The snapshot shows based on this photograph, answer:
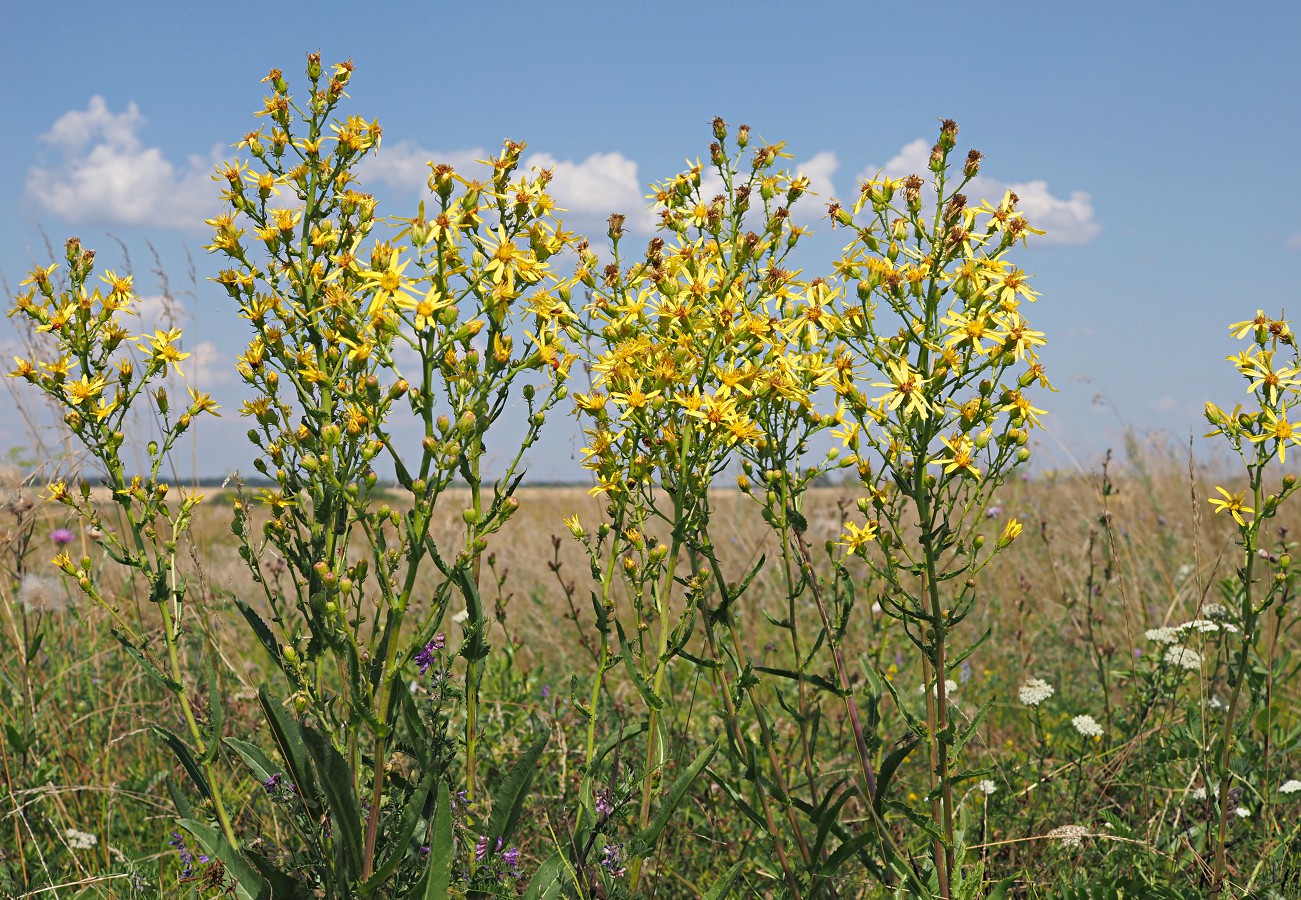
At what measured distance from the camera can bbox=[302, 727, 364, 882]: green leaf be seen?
76.5 inches

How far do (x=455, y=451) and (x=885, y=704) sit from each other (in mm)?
3320

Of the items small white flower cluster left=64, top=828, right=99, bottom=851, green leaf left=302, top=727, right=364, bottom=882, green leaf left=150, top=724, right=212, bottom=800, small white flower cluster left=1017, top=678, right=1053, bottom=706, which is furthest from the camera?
small white flower cluster left=1017, top=678, right=1053, bottom=706

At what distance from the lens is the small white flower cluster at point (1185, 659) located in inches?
149

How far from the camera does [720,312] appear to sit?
95.2 inches

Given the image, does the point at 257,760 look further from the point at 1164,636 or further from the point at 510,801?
the point at 1164,636

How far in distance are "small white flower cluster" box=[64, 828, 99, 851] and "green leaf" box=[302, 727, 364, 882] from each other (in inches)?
60.8

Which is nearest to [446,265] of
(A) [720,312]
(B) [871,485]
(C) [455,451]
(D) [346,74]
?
(C) [455,451]

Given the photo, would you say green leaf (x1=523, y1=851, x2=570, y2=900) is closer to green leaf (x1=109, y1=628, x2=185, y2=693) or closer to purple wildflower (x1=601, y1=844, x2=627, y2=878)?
purple wildflower (x1=601, y1=844, x2=627, y2=878)

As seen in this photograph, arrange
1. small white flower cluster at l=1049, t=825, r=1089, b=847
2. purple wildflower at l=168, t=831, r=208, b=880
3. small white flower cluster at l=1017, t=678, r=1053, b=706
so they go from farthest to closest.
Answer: small white flower cluster at l=1017, t=678, r=1053, b=706, purple wildflower at l=168, t=831, r=208, b=880, small white flower cluster at l=1049, t=825, r=1089, b=847

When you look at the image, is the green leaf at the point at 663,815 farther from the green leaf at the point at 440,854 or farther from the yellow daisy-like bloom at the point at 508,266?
the yellow daisy-like bloom at the point at 508,266

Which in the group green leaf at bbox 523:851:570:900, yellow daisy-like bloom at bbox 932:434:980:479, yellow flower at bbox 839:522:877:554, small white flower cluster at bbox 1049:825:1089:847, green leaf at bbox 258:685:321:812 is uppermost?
yellow daisy-like bloom at bbox 932:434:980:479

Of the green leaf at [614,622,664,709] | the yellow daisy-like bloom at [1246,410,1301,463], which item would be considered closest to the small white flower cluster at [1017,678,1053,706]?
the yellow daisy-like bloom at [1246,410,1301,463]

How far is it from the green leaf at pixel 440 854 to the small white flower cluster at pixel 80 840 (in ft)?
5.48

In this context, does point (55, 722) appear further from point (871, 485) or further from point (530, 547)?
point (530, 547)
